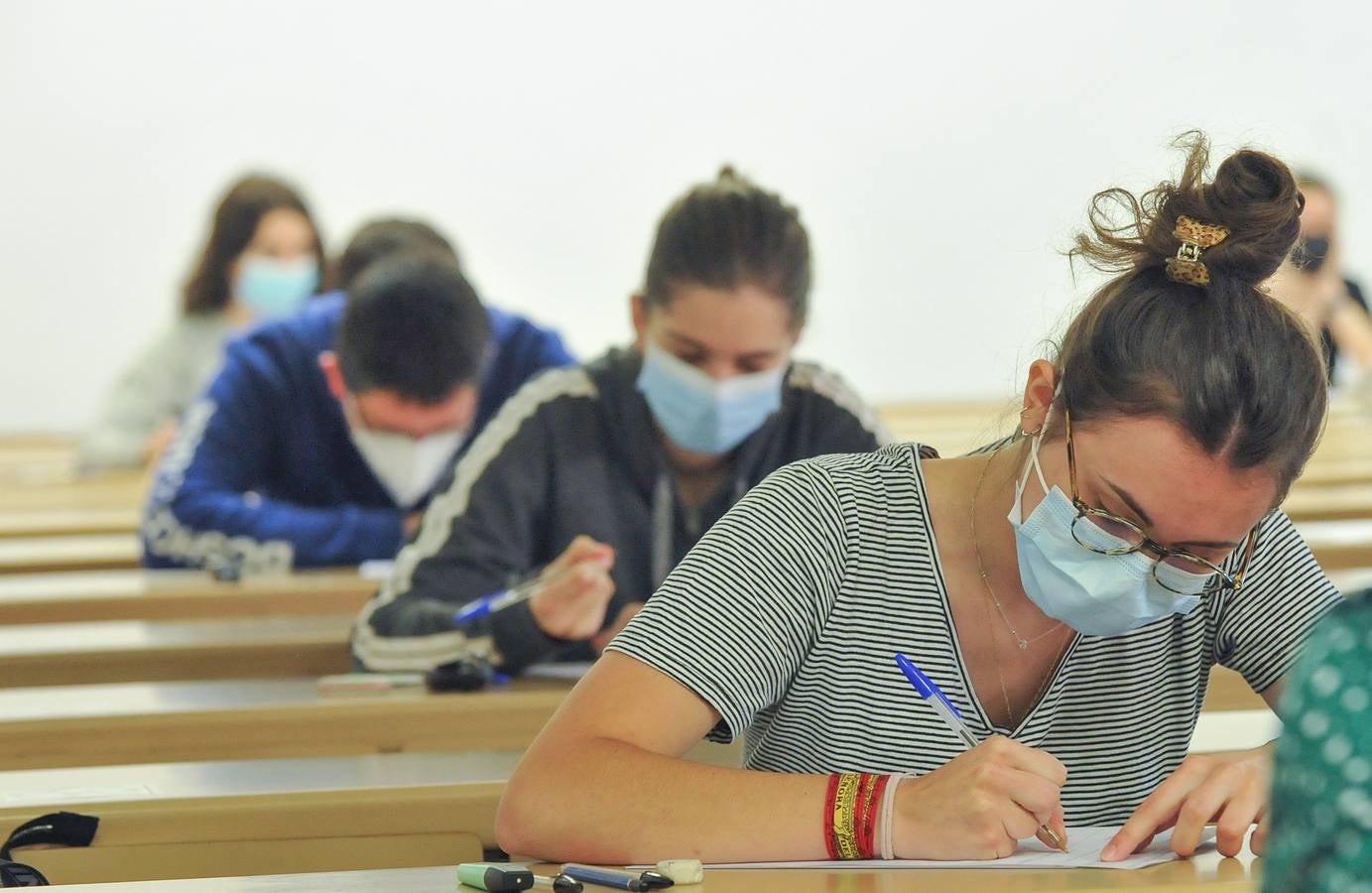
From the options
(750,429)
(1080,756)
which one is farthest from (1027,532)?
(750,429)

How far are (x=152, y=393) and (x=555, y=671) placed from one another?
2962mm

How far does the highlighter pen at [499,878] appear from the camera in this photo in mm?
1154

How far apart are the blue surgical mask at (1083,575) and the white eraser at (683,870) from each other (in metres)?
0.40

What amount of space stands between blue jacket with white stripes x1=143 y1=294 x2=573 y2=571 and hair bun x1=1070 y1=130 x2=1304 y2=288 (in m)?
2.00

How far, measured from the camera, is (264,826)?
1564 millimetres

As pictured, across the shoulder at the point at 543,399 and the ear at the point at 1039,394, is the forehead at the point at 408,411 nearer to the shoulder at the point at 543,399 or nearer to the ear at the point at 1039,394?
the shoulder at the point at 543,399

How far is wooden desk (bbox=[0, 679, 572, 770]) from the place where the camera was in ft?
6.17

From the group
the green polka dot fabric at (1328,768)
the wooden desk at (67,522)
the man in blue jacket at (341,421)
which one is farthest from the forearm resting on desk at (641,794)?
the wooden desk at (67,522)

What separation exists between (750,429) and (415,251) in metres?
1.12

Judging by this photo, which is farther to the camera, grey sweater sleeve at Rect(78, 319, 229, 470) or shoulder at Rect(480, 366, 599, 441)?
grey sweater sleeve at Rect(78, 319, 229, 470)

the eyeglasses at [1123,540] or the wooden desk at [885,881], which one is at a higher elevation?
the eyeglasses at [1123,540]

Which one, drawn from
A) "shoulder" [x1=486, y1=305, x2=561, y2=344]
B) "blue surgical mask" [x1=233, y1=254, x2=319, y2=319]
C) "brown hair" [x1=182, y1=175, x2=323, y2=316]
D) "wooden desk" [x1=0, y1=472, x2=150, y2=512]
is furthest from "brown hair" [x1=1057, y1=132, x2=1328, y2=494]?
"brown hair" [x1=182, y1=175, x2=323, y2=316]

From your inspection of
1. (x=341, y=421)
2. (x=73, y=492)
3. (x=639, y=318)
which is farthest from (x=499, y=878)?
(x=73, y=492)

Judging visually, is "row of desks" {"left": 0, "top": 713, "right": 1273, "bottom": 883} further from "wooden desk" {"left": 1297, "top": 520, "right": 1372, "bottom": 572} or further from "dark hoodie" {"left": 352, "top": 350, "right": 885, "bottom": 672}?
"wooden desk" {"left": 1297, "top": 520, "right": 1372, "bottom": 572}
